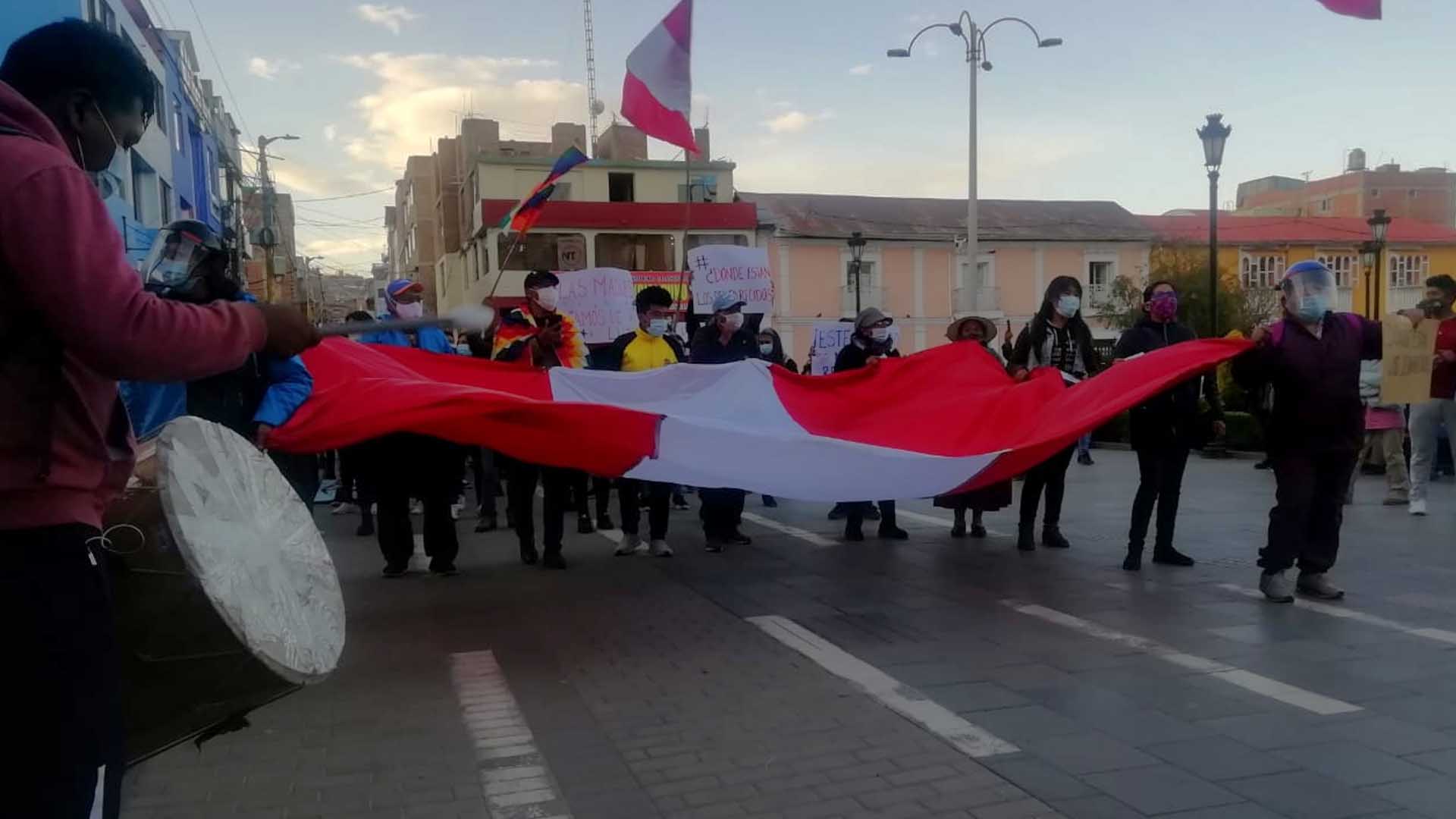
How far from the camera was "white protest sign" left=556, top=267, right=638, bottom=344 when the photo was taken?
13.1 metres

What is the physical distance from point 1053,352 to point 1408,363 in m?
2.38

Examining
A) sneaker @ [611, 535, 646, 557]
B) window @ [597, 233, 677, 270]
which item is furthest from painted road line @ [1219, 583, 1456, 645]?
window @ [597, 233, 677, 270]

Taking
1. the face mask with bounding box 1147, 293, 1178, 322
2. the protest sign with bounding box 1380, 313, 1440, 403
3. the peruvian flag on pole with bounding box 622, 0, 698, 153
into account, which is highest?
the peruvian flag on pole with bounding box 622, 0, 698, 153

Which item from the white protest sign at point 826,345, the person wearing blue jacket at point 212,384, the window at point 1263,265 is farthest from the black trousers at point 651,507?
the window at point 1263,265

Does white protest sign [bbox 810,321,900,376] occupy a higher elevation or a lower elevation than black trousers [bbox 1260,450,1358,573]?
higher

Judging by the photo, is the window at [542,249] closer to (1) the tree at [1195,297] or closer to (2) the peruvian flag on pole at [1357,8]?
(1) the tree at [1195,297]

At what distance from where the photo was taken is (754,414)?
7.97 meters

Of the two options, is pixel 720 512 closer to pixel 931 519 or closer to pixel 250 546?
pixel 931 519

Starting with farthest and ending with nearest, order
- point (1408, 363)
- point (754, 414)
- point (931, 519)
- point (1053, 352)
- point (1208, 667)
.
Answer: point (931, 519) < point (1053, 352) < point (754, 414) < point (1408, 363) < point (1208, 667)

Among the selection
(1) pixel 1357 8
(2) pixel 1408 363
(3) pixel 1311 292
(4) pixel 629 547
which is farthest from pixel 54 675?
(2) pixel 1408 363

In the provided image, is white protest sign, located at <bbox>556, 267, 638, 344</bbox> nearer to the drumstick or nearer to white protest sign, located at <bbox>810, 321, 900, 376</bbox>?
white protest sign, located at <bbox>810, 321, 900, 376</bbox>

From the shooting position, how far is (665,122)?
1216 cm

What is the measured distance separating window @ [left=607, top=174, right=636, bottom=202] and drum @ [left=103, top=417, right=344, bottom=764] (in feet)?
184

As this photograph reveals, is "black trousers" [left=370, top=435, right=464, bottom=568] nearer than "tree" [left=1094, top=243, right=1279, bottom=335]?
Yes
